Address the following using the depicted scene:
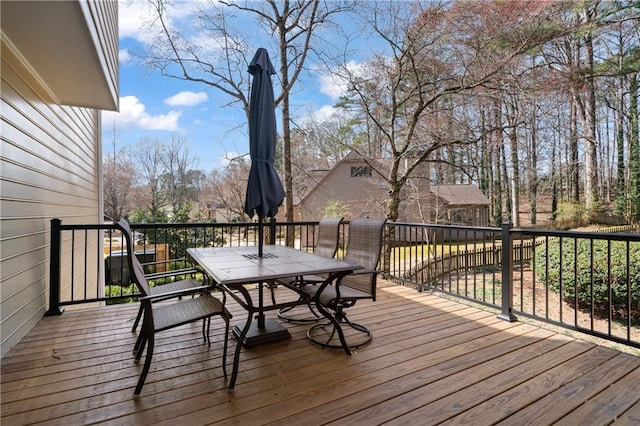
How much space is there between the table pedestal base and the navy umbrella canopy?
1018 mm

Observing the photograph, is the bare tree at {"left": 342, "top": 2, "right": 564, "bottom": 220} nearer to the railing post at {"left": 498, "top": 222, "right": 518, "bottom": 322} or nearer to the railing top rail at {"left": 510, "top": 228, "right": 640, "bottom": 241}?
the railing post at {"left": 498, "top": 222, "right": 518, "bottom": 322}

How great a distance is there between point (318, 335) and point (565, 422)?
1843mm

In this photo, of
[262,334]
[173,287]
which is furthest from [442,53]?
[173,287]

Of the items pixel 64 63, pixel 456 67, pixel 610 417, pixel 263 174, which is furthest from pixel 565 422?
pixel 456 67

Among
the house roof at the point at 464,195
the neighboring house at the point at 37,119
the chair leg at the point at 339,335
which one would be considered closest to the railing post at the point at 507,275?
the chair leg at the point at 339,335

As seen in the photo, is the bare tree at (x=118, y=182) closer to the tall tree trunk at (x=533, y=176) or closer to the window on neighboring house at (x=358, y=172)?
the window on neighboring house at (x=358, y=172)

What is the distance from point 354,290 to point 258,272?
105cm

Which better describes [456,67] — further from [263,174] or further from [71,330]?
[71,330]

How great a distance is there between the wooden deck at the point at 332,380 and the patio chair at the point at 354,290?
0.47 ft

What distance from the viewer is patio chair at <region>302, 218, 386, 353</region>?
2752mm

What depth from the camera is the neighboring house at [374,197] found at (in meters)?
12.2

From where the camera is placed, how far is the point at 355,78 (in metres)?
8.73

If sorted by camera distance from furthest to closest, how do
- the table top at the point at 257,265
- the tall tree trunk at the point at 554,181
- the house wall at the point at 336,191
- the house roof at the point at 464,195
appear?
the house roof at the point at 464,195 → the house wall at the point at 336,191 → the tall tree trunk at the point at 554,181 → the table top at the point at 257,265

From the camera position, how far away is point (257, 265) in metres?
2.69
